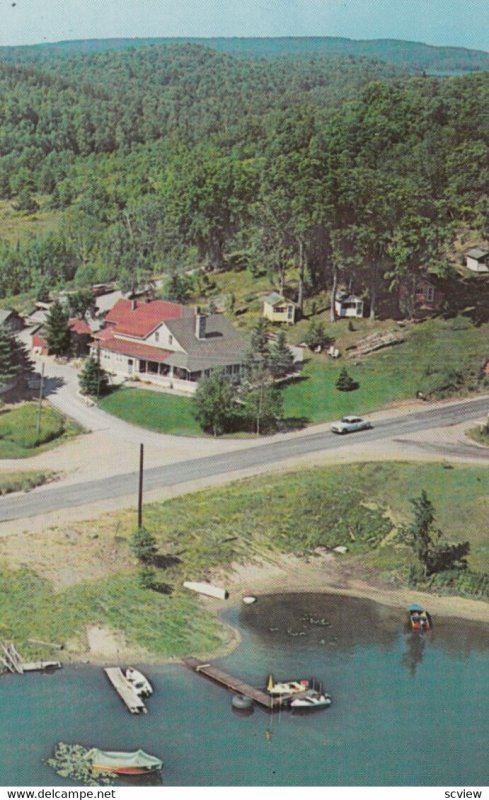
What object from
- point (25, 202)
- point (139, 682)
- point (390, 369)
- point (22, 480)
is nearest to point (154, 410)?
point (22, 480)

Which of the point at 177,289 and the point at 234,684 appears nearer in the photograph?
the point at 234,684

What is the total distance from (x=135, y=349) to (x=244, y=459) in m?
4.45

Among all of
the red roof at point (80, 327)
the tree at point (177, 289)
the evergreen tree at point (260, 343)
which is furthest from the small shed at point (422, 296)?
the red roof at point (80, 327)

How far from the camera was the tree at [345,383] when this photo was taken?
25.8 metres

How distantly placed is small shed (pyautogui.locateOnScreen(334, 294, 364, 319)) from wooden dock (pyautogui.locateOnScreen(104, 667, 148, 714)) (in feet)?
54.1

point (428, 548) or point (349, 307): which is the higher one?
point (349, 307)

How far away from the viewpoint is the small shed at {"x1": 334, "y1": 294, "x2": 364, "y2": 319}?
2997cm

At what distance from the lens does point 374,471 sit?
21844mm

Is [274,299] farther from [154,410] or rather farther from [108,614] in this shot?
[108,614]

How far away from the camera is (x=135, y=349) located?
2520 centimetres

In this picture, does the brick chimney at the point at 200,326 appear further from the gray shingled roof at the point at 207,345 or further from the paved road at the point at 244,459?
the paved road at the point at 244,459

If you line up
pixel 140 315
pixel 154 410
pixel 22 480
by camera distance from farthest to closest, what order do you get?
pixel 140 315, pixel 154 410, pixel 22 480

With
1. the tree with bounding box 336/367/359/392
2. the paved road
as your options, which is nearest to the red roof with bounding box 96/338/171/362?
the paved road

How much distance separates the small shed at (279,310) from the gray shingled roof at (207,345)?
373 cm
